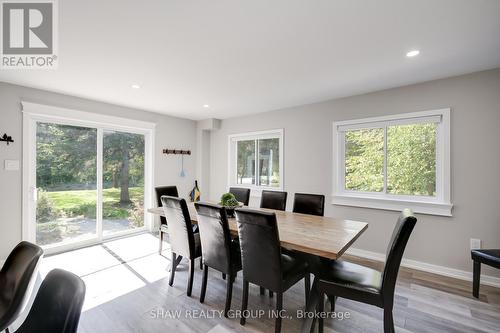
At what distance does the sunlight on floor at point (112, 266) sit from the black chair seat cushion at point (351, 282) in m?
2.01

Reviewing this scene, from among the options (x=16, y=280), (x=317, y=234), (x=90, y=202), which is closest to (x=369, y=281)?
(x=317, y=234)

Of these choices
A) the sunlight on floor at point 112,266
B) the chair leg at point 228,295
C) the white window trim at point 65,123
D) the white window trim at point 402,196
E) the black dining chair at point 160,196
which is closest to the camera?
the chair leg at point 228,295

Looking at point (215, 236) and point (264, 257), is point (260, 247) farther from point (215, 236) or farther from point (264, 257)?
point (215, 236)

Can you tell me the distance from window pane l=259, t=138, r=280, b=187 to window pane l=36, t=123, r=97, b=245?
3037mm

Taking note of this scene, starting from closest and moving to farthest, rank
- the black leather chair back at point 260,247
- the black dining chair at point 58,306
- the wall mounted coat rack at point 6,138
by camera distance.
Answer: the black dining chair at point 58,306 < the black leather chair back at point 260,247 < the wall mounted coat rack at point 6,138

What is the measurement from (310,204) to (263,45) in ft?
6.54

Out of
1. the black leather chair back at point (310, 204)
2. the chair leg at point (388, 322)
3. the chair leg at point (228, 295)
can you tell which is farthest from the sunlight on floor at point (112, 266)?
the chair leg at point (388, 322)

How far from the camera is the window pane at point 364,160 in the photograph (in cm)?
342

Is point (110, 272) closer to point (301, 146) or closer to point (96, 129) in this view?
point (96, 129)

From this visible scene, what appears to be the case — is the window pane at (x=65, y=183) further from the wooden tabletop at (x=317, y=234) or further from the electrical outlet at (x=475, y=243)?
the electrical outlet at (x=475, y=243)

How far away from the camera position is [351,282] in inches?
66.2

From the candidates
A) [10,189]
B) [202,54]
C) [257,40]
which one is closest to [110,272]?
[10,189]

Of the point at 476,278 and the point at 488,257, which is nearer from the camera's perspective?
the point at 488,257

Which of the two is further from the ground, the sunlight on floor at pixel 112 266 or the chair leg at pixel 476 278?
the chair leg at pixel 476 278
